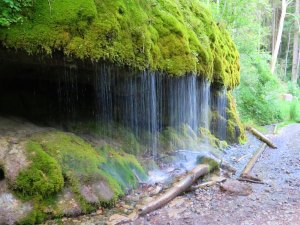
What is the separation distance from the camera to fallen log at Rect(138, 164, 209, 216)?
494 cm

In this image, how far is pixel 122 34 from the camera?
573 centimetres

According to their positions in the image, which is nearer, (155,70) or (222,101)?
(155,70)

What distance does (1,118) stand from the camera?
5680mm

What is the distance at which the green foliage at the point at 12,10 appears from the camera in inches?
174

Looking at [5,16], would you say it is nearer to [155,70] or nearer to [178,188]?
[155,70]

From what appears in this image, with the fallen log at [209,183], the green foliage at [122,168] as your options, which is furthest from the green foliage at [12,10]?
the fallen log at [209,183]

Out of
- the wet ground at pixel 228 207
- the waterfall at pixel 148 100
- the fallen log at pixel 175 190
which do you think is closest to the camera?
the wet ground at pixel 228 207

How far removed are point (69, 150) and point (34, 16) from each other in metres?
2.30

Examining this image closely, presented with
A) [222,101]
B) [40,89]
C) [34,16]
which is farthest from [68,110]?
[222,101]

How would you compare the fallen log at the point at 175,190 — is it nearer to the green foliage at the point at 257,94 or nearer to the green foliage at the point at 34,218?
the green foliage at the point at 34,218

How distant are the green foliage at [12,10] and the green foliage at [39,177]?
6.42ft

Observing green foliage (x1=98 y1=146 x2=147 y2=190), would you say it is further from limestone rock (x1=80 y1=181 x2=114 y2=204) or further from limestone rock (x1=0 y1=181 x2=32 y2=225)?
limestone rock (x1=0 y1=181 x2=32 y2=225)

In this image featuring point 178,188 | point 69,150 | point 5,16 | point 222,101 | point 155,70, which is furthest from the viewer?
point 222,101

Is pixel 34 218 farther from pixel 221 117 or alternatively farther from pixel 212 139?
pixel 221 117
